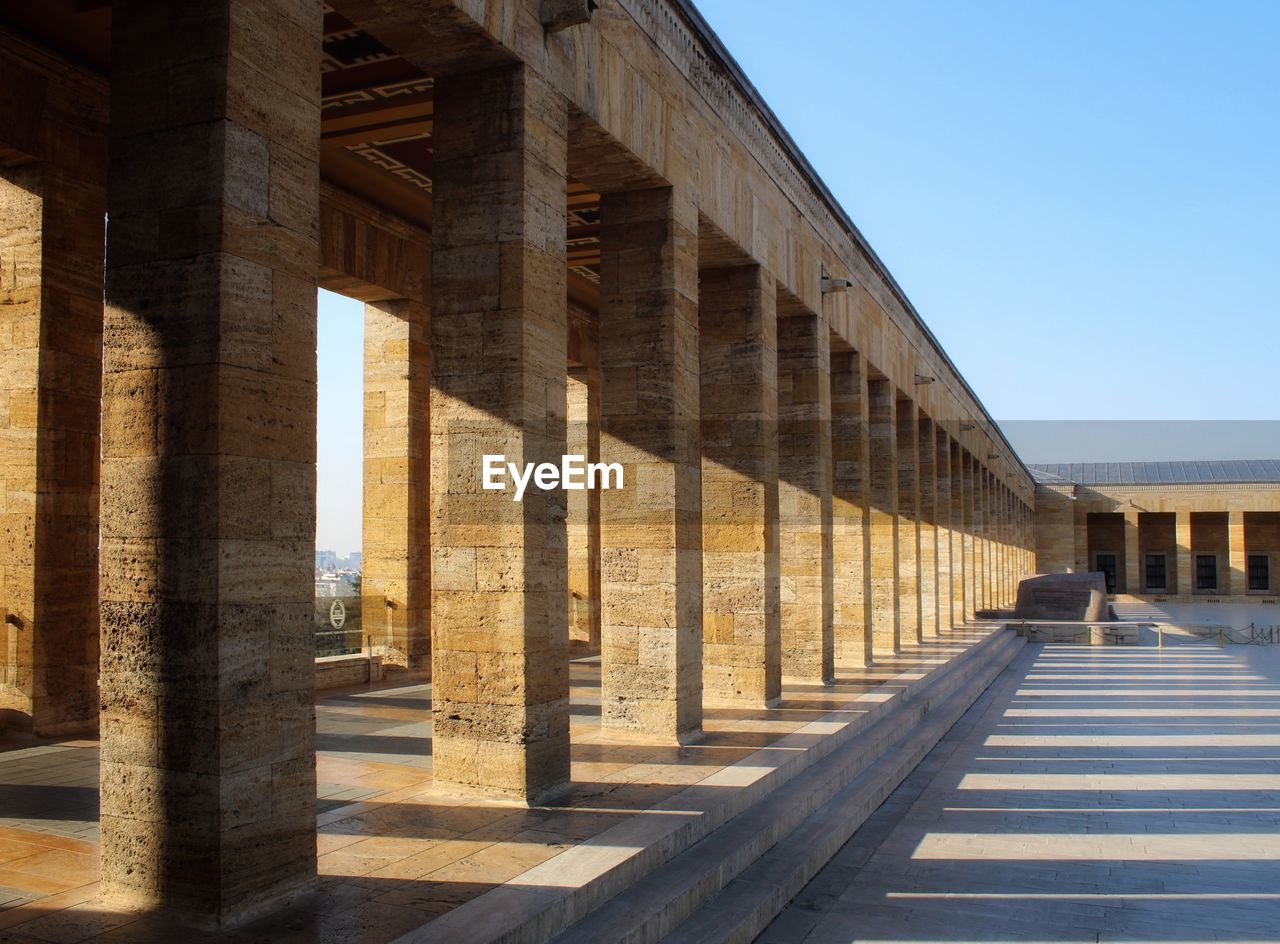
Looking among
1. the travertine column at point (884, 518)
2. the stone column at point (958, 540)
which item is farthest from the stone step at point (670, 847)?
the stone column at point (958, 540)

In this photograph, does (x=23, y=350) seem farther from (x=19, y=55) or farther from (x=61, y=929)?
(x=61, y=929)

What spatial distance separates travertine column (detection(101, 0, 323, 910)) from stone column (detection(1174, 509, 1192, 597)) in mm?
51741

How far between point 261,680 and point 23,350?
599cm

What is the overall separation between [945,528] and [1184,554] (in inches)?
1164

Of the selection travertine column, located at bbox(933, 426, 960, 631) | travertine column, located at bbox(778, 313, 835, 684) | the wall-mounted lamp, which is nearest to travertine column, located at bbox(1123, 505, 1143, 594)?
travertine column, located at bbox(933, 426, 960, 631)

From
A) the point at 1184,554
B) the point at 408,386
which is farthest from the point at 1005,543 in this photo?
the point at 408,386

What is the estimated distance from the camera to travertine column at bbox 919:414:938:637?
23453 mm

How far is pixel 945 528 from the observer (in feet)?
85.9

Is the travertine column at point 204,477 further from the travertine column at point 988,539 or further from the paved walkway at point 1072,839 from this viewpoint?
the travertine column at point 988,539

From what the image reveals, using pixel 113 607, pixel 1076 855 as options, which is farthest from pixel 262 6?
pixel 1076 855

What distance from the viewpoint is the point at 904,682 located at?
46.4 feet

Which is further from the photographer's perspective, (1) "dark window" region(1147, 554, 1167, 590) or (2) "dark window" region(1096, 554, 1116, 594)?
(2) "dark window" region(1096, 554, 1116, 594)

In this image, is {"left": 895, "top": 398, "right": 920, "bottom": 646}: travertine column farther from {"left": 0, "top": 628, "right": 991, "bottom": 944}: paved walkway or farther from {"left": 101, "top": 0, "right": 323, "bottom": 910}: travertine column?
{"left": 101, "top": 0, "right": 323, "bottom": 910}: travertine column

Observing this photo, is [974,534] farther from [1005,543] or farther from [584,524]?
[584,524]
